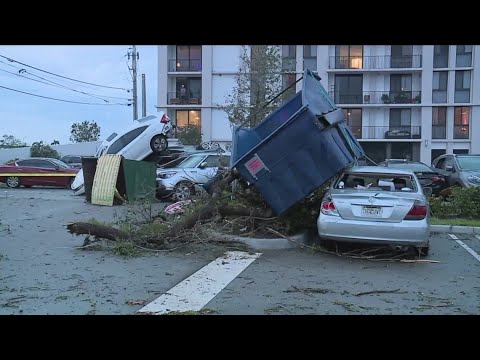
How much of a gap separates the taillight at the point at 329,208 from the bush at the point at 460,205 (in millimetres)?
5446

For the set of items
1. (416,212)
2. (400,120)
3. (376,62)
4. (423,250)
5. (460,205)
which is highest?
(376,62)

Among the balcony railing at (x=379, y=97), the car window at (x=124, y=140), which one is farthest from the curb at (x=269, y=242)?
the balcony railing at (x=379, y=97)

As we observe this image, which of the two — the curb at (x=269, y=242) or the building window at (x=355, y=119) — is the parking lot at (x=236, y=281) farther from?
the building window at (x=355, y=119)

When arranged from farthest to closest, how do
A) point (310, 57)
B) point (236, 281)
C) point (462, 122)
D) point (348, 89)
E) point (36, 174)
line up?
point (348, 89) → point (310, 57) → point (462, 122) → point (36, 174) → point (236, 281)

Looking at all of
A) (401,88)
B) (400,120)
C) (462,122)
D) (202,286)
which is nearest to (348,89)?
(401,88)

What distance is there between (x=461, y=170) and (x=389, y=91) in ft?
95.6

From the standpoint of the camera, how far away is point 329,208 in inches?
315

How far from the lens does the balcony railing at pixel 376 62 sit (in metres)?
41.1

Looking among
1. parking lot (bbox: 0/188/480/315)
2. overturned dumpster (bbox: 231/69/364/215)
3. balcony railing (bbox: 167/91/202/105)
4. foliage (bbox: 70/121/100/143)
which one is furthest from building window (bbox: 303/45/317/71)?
foliage (bbox: 70/121/100/143)

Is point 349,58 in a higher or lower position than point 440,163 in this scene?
higher

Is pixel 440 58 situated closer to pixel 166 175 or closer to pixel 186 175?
pixel 166 175

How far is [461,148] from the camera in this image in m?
41.0
